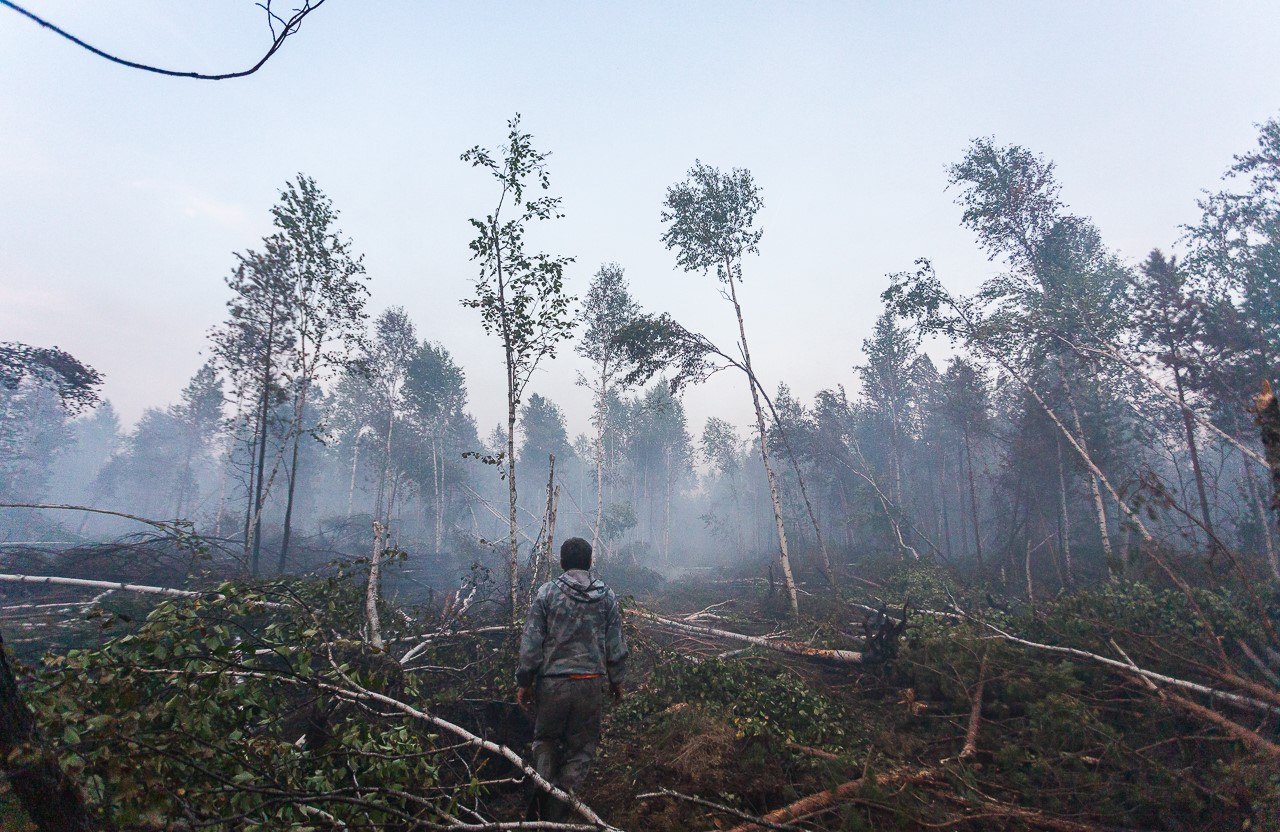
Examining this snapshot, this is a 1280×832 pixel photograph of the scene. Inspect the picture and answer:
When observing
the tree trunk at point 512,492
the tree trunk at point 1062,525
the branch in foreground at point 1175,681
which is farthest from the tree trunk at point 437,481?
the tree trunk at point 1062,525

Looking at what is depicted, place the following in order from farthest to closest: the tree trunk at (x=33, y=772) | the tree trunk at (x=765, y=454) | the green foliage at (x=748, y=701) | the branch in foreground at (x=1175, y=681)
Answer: the tree trunk at (x=765, y=454) < the green foliage at (x=748, y=701) < the branch in foreground at (x=1175, y=681) < the tree trunk at (x=33, y=772)

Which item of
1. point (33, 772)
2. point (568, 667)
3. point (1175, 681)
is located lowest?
point (1175, 681)

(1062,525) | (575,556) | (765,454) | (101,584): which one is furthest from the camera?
(1062,525)

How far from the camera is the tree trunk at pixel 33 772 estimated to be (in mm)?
1802

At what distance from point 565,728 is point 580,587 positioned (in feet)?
3.97

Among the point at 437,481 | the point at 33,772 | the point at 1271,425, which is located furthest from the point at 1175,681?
the point at 437,481

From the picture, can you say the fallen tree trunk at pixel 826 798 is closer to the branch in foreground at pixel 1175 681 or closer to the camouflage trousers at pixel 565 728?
the camouflage trousers at pixel 565 728

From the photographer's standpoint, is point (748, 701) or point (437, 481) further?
point (437, 481)

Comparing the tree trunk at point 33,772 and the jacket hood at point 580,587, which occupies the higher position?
the jacket hood at point 580,587

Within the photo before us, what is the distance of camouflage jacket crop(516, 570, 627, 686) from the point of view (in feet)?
14.3

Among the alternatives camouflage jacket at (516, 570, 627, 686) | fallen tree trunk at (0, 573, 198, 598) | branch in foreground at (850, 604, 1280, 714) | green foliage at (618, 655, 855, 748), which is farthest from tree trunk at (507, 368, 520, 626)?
branch in foreground at (850, 604, 1280, 714)

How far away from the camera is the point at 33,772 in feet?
6.22

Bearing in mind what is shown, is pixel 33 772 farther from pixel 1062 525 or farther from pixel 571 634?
pixel 1062 525

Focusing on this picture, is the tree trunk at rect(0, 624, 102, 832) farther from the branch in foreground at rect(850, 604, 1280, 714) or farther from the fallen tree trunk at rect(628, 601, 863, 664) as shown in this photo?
the branch in foreground at rect(850, 604, 1280, 714)
